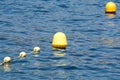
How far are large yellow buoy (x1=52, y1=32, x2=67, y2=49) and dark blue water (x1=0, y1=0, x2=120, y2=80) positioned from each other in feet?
1.32

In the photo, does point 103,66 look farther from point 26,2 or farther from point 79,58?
point 26,2

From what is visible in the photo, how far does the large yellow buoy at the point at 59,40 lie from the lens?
27.9 meters

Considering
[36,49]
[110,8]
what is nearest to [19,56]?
[36,49]

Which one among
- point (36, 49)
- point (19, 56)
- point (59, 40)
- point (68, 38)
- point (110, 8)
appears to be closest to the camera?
point (19, 56)

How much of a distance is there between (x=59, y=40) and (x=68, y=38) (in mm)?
3721

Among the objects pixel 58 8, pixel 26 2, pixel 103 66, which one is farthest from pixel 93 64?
pixel 26 2

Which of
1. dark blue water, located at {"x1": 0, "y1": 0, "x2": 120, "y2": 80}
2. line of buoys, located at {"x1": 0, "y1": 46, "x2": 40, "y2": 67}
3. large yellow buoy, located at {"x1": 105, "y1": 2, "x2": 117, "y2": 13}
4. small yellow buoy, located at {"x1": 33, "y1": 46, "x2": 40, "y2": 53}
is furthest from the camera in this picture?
large yellow buoy, located at {"x1": 105, "y1": 2, "x2": 117, "y2": 13}

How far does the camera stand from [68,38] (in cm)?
3167

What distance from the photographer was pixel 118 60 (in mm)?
26438

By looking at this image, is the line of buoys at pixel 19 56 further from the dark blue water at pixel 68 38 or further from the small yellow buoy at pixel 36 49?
the dark blue water at pixel 68 38

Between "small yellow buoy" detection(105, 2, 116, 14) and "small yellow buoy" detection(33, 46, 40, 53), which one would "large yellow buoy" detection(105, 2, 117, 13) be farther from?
"small yellow buoy" detection(33, 46, 40, 53)

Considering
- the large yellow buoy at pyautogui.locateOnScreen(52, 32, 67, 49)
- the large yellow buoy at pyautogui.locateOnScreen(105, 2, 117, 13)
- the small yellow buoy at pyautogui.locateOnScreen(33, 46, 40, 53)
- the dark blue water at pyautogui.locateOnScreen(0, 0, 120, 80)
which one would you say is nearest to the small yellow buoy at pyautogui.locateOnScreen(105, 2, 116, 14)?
the large yellow buoy at pyautogui.locateOnScreen(105, 2, 117, 13)

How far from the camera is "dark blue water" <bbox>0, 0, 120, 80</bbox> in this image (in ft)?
79.1

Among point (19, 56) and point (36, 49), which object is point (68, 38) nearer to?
point (36, 49)
